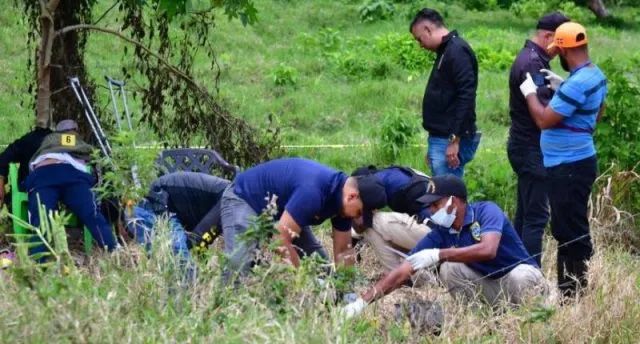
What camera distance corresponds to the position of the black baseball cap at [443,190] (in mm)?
Answer: 7211

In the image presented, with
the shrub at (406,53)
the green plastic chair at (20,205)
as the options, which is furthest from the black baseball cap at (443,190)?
the shrub at (406,53)

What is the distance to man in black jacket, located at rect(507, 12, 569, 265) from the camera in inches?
316

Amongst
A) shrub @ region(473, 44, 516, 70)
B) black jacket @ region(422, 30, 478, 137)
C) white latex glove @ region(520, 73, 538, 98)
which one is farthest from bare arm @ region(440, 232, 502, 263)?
shrub @ region(473, 44, 516, 70)

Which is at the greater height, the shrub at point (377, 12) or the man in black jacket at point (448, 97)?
the man in black jacket at point (448, 97)

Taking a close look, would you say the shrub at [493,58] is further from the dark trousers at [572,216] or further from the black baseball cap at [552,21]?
the dark trousers at [572,216]

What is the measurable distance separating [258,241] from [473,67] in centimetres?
300

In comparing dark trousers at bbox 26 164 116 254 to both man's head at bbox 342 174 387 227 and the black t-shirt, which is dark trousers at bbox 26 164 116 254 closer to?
man's head at bbox 342 174 387 227

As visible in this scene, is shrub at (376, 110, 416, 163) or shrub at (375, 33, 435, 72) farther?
shrub at (375, 33, 435, 72)

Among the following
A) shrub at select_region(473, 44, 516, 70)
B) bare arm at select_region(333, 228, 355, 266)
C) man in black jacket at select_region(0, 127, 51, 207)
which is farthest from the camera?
shrub at select_region(473, 44, 516, 70)

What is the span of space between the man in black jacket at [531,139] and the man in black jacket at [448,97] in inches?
22.9

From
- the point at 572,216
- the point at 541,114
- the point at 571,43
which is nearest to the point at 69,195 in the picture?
the point at 541,114

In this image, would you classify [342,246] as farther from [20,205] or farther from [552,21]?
[20,205]

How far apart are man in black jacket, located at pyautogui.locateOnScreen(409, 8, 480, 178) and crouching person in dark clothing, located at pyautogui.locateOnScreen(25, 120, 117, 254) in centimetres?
226

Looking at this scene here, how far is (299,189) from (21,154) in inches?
103
